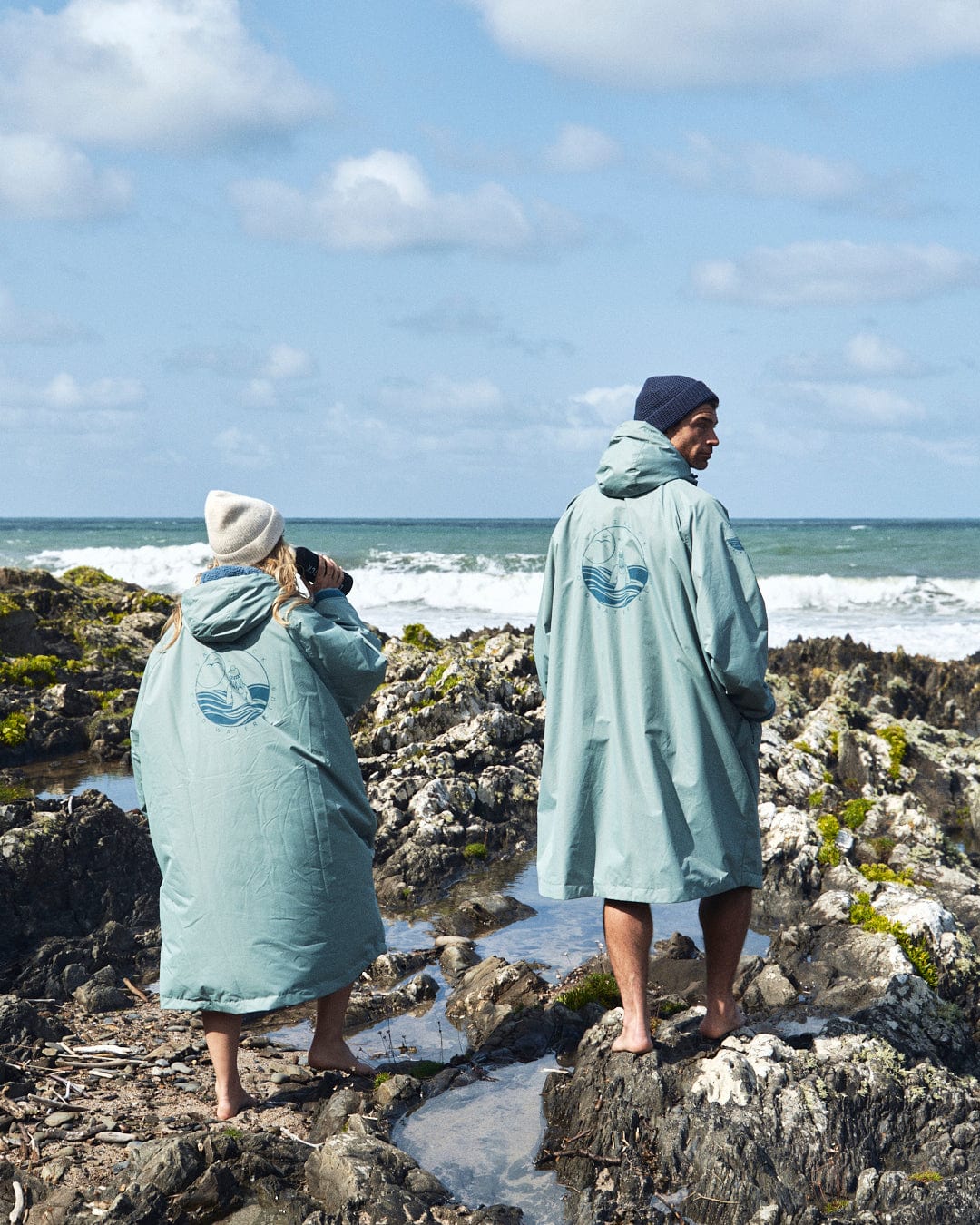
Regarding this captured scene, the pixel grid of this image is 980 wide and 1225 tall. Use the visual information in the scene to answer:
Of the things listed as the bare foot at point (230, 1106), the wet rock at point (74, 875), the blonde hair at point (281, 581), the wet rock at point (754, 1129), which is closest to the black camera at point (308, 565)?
the blonde hair at point (281, 581)

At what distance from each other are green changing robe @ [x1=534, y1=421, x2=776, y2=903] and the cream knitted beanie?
1.13 m

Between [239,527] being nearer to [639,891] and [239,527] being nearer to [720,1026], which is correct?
[639,891]

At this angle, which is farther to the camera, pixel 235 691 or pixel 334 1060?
pixel 334 1060

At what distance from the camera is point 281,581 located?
436 cm

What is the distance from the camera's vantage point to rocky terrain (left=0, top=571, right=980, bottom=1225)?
12.3 feet

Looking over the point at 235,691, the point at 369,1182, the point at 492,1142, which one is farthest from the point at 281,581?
the point at 492,1142

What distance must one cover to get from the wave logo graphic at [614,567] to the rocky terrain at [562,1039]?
5.37 ft

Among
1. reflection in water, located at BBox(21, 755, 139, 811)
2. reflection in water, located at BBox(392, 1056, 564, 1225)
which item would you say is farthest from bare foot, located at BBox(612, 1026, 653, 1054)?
reflection in water, located at BBox(21, 755, 139, 811)

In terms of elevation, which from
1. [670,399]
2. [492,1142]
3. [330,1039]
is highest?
[670,399]

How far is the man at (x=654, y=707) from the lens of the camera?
4141mm

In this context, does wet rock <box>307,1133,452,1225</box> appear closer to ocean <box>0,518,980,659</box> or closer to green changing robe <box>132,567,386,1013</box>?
green changing robe <box>132,567,386,1013</box>

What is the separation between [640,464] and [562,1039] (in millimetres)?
2400

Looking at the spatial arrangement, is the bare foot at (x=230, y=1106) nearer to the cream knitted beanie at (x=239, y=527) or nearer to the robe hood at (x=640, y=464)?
the cream knitted beanie at (x=239, y=527)

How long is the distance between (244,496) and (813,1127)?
293cm
